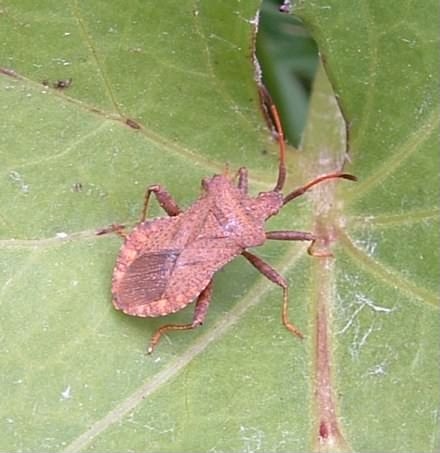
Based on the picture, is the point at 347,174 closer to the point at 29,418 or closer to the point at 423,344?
the point at 423,344

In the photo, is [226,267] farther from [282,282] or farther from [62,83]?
[62,83]

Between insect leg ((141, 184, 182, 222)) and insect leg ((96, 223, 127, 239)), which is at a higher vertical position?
insect leg ((141, 184, 182, 222))

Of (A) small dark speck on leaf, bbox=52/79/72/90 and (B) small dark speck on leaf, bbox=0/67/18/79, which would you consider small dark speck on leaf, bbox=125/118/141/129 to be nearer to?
(A) small dark speck on leaf, bbox=52/79/72/90

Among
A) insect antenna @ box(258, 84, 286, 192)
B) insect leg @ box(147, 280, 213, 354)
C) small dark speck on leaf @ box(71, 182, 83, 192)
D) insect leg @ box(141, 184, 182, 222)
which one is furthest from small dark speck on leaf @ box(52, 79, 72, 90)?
insect leg @ box(147, 280, 213, 354)

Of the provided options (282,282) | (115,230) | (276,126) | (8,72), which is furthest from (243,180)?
(8,72)

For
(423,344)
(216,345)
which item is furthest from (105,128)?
(423,344)

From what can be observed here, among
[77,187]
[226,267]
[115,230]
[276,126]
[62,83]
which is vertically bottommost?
[226,267]
